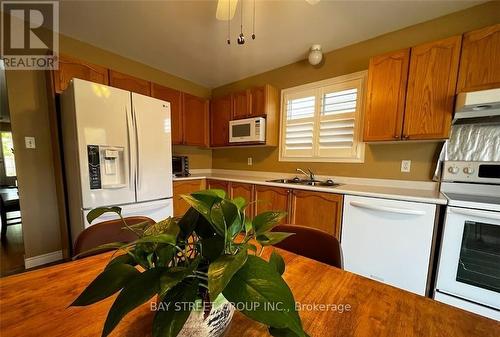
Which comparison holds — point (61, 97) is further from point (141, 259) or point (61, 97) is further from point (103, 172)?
point (141, 259)

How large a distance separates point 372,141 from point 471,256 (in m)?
1.03

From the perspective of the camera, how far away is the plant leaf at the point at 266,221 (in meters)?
0.41

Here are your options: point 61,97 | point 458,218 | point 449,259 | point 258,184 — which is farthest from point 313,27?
point 61,97

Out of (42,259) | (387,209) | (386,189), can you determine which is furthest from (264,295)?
(42,259)

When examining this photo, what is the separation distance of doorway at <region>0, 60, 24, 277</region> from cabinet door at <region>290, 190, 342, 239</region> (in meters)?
2.69

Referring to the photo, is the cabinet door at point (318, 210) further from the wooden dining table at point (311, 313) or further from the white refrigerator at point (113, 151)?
the white refrigerator at point (113, 151)

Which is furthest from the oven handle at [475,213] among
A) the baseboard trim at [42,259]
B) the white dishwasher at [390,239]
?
the baseboard trim at [42,259]

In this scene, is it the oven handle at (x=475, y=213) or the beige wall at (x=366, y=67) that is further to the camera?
Answer: the beige wall at (x=366, y=67)

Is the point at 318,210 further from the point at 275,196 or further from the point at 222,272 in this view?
the point at 222,272

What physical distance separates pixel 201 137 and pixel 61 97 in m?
1.62

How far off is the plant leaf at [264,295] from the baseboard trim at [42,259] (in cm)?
277

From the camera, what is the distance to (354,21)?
5.81 feet

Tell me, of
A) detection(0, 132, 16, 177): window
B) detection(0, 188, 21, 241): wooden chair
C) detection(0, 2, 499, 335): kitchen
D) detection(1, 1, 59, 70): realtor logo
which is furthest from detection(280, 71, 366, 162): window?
detection(0, 188, 21, 241): wooden chair

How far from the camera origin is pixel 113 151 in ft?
5.66
